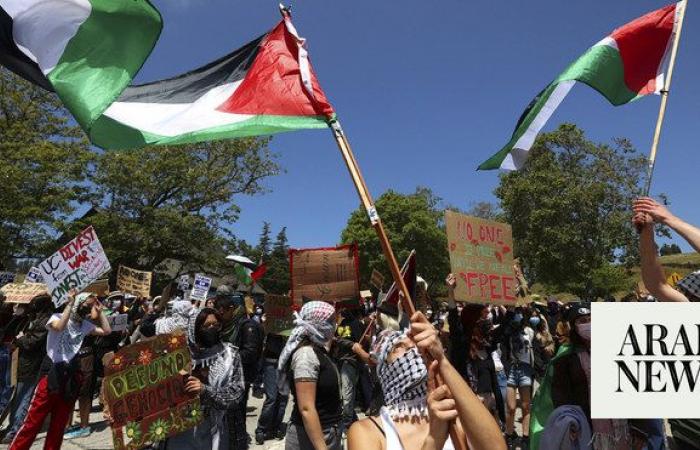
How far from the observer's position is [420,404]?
92.1 inches

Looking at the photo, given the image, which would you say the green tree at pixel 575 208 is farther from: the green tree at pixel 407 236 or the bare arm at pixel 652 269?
the bare arm at pixel 652 269

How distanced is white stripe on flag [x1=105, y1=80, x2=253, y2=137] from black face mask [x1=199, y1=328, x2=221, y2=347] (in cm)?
165

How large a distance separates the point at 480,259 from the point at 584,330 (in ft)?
5.19

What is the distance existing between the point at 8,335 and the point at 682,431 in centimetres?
817

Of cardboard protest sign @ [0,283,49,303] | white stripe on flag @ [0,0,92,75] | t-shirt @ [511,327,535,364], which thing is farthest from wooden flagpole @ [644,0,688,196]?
cardboard protest sign @ [0,283,49,303]

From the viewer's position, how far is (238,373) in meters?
4.16

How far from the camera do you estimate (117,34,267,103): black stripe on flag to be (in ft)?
12.5

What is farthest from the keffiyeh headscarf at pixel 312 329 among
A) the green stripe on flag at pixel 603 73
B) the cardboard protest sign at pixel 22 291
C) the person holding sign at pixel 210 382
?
the cardboard protest sign at pixel 22 291

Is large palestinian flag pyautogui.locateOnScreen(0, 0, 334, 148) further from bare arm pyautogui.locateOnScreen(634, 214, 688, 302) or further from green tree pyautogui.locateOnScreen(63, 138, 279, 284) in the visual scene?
green tree pyautogui.locateOnScreen(63, 138, 279, 284)

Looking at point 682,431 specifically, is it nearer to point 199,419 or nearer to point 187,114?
point 199,419

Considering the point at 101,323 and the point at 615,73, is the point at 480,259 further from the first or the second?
the point at 101,323

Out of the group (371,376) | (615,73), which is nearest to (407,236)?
(371,376)

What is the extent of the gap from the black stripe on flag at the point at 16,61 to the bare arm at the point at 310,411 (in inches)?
104

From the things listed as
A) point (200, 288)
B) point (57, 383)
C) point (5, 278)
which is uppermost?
point (5, 278)
